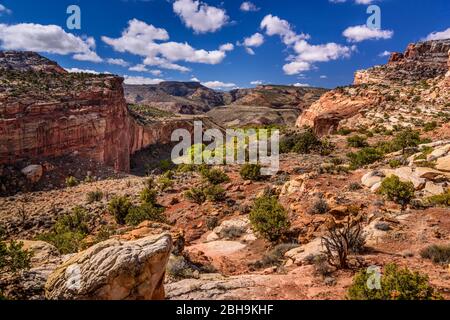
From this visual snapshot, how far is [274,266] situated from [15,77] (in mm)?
36295

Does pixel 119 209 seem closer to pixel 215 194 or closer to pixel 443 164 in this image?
pixel 215 194

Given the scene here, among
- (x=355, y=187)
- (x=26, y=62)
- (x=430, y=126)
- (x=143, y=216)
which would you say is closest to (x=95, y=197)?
(x=143, y=216)

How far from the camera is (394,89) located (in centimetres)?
4159

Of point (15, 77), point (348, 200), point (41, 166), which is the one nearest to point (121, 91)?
point (15, 77)

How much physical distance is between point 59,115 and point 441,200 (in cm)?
3179

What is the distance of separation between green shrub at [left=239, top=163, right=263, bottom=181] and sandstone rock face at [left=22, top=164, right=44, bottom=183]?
1905cm

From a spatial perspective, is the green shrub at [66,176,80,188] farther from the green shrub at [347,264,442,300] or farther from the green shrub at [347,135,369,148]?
the green shrub at [347,264,442,300]

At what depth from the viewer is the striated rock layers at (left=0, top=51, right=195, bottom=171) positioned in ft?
96.3

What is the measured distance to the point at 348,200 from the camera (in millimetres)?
13500

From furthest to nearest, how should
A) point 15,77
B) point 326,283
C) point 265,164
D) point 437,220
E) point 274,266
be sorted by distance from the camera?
1. point 15,77
2. point 265,164
3. point 437,220
4. point 274,266
5. point 326,283

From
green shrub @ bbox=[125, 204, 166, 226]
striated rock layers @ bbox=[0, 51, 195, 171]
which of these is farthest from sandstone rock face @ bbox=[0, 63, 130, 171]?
green shrub @ bbox=[125, 204, 166, 226]

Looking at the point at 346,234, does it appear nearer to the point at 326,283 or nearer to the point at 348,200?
the point at 326,283

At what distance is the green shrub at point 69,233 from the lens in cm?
1175

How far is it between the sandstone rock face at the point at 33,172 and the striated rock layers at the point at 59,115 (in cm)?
165
